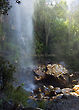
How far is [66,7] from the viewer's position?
2270 cm

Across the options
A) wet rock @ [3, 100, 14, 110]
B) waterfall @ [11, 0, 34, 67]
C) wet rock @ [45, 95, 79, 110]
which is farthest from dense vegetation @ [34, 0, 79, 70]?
wet rock @ [3, 100, 14, 110]

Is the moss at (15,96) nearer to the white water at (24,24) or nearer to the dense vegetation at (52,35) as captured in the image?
the white water at (24,24)

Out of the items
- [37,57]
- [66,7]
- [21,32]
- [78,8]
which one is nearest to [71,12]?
[78,8]

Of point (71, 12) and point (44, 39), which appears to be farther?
point (71, 12)

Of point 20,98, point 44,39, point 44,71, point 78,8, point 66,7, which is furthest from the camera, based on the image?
point 66,7

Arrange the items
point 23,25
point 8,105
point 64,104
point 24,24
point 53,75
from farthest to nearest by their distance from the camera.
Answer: point 24,24 < point 23,25 < point 53,75 < point 64,104 < point 8,105

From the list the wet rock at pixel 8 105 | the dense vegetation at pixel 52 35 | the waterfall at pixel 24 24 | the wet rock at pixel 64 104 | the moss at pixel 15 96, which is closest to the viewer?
the wet rock at pixel 8 105

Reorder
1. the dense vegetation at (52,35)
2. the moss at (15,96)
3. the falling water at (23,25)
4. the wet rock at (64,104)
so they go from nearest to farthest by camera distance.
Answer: the moss at (15,96) → the wet rock at (64,104) → the falling water at (23,25) → the dense vegetation at (52,35)

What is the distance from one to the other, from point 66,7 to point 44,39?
815cm

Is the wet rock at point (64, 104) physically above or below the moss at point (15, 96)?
below

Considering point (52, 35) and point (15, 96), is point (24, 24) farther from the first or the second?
point (15, 96)

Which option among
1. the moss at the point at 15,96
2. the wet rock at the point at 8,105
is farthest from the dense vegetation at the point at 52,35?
the wet rock at the point at 8,105

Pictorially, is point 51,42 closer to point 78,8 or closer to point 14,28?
point 14,28

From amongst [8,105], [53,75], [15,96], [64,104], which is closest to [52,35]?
[53,75]
